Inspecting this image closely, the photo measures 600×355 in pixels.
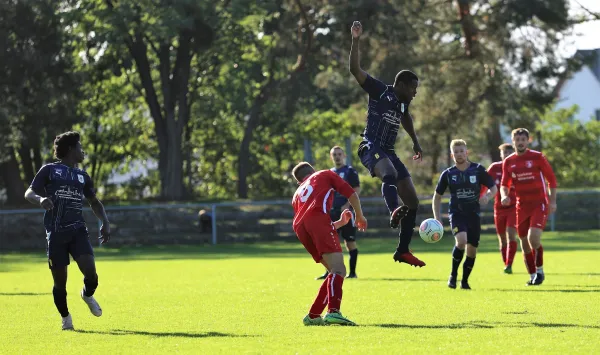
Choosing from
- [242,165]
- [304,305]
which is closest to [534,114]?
[242,165]

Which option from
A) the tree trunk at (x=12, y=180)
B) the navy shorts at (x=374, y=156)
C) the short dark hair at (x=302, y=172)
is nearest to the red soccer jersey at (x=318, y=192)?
the short dark hair at (x=302, y=172)

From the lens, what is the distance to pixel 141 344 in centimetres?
997

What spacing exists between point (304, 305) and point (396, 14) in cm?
2471

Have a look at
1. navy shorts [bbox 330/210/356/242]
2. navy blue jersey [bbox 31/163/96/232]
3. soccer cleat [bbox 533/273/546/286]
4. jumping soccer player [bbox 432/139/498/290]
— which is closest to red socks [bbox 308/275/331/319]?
navy blue jersey [bbox 31/163/96/232]

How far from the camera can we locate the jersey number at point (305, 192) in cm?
1107

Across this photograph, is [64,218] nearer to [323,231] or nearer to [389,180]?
[323,231]

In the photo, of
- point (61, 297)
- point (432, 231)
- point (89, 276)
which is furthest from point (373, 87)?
point (61, 297)

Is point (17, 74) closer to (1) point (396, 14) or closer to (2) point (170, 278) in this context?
(1) point (396, 14)

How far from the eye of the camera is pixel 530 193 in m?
16.5

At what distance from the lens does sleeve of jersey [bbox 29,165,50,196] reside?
37.6 feet

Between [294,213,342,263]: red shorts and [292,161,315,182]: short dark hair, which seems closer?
[294,213,342,263]: red shorts

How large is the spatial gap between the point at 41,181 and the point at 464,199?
662 centimetres

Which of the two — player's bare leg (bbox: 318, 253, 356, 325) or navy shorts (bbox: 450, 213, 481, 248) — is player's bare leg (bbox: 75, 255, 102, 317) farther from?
navy shorts (bbox: 450, 213, 481, 248)

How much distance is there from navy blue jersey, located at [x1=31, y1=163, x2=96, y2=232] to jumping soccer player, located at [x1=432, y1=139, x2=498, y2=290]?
230 inches
